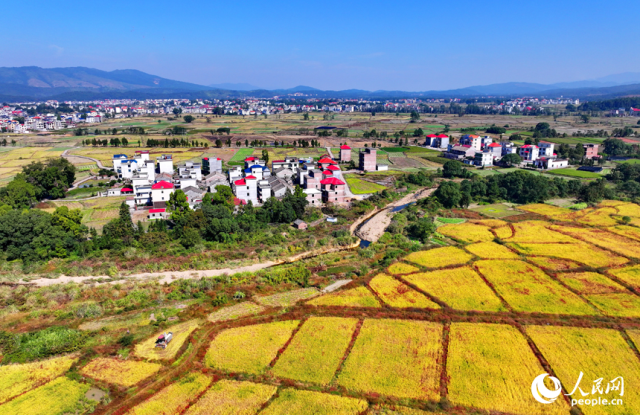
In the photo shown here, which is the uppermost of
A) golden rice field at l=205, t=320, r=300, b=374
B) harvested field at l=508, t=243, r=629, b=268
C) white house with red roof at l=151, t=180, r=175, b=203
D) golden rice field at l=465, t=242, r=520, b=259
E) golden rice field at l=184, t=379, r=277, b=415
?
white house with red roof at l=151, t=180, r=175, b=203

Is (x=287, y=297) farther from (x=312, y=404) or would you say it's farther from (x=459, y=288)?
(x=459, y=288)

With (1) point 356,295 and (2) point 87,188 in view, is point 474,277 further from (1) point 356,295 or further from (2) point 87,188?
(2) point 87,188

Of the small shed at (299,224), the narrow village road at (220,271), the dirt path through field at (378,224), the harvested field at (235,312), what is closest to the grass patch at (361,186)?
the dirt path through field at (378,224)

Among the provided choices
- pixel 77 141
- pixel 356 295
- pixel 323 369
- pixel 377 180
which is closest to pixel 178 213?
pixel 356 295

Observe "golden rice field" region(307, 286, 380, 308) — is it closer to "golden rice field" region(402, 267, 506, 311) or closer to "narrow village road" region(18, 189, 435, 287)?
"golden rice field" region(402, 267, 506, 311)

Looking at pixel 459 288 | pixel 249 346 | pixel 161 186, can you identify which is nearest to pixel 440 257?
pixel 459 288

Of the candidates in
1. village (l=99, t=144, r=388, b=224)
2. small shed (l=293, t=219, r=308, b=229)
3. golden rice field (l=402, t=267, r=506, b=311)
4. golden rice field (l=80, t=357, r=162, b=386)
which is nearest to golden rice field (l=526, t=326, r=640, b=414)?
golden rice field (l=402, t=267, r=506, b=311)
